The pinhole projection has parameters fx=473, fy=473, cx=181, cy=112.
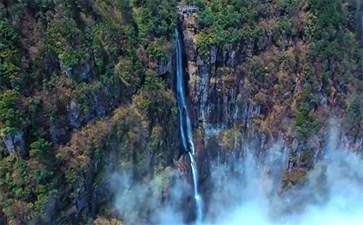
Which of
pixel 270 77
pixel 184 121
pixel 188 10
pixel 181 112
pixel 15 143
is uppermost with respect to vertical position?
pixel 188 10

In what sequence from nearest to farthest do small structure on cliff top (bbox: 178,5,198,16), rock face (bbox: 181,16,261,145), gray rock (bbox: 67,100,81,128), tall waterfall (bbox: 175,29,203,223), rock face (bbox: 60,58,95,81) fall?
rock face (bbox: 60,58,95,81)
gray rock (bbox: 67,100,81,128)
rock face (bbox: 181,16,261,145)
small structure on cliff top (bbox: 178,5,198,16)
tall waterfall (bbox: 175,29,203,223)

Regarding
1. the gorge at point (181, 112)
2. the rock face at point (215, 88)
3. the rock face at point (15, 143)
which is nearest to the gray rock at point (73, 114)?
the gorge at point (181, 112)

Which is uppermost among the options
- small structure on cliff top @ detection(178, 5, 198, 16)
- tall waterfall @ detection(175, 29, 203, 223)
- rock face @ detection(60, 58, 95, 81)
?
small structure on cliff top @ detection(178, 5, 198, 16)

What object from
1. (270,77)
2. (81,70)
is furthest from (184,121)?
(81,70)

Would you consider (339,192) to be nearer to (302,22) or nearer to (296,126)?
(296,126)

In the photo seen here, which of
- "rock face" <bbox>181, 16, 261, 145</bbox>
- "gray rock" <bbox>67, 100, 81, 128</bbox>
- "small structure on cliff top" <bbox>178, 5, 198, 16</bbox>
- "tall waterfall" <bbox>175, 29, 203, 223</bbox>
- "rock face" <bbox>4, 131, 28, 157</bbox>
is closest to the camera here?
"rock face" <bbox>4, 131, 28, 157</bbox>

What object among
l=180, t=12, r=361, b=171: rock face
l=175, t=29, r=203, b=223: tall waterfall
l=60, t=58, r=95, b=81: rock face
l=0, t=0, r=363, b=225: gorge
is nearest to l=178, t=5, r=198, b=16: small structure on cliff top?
l=0, t=0, r=363, b=225: gorge

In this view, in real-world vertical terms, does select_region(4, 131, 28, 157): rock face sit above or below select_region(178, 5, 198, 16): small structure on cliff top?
below

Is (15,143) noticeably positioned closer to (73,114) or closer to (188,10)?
(73,114)

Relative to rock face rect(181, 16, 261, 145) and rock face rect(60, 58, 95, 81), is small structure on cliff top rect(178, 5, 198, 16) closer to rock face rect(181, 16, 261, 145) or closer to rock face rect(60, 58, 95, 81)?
rock face rect(181, 16, 261, 145)

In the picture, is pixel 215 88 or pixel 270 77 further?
pixel 270 77

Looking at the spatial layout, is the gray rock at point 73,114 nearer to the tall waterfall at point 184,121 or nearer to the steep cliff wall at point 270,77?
the tall waterfall at point 184,121
